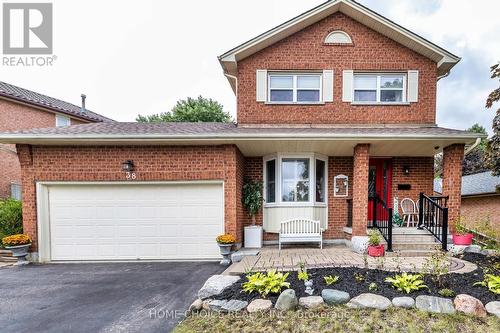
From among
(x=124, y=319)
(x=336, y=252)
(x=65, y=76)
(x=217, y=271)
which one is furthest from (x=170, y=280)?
(x=65, y=76)

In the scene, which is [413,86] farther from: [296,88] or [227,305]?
[227,305]

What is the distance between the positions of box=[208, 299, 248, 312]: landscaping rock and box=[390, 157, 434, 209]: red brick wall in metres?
6.40

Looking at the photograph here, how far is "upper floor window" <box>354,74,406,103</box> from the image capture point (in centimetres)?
777

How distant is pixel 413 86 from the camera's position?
7.64 metres

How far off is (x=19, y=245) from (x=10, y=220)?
113 cm

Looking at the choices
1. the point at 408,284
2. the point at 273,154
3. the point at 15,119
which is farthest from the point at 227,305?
the point at 15,119

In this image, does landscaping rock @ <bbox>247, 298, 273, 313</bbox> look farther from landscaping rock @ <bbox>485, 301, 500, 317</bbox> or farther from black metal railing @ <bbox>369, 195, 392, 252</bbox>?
black metal railing @ <bbox>369, 195, 392, 252</bbox>

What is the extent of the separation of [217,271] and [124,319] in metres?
2.40

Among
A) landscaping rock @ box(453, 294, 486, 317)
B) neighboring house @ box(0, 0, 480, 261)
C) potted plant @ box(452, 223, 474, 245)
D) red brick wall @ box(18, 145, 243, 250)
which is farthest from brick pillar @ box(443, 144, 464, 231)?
red brick wall @ box(18, 145, 243, 250)

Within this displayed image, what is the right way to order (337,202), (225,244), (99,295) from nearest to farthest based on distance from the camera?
1. (99,295)
2. (225,244)
3. (337,202)

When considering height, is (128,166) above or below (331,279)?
above

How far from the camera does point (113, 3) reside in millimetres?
9969

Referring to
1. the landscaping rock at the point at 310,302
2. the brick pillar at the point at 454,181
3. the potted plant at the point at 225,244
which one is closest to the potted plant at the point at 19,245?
the potted plant at the point at 225,244

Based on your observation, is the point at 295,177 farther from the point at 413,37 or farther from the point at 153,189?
the point at 413,37
